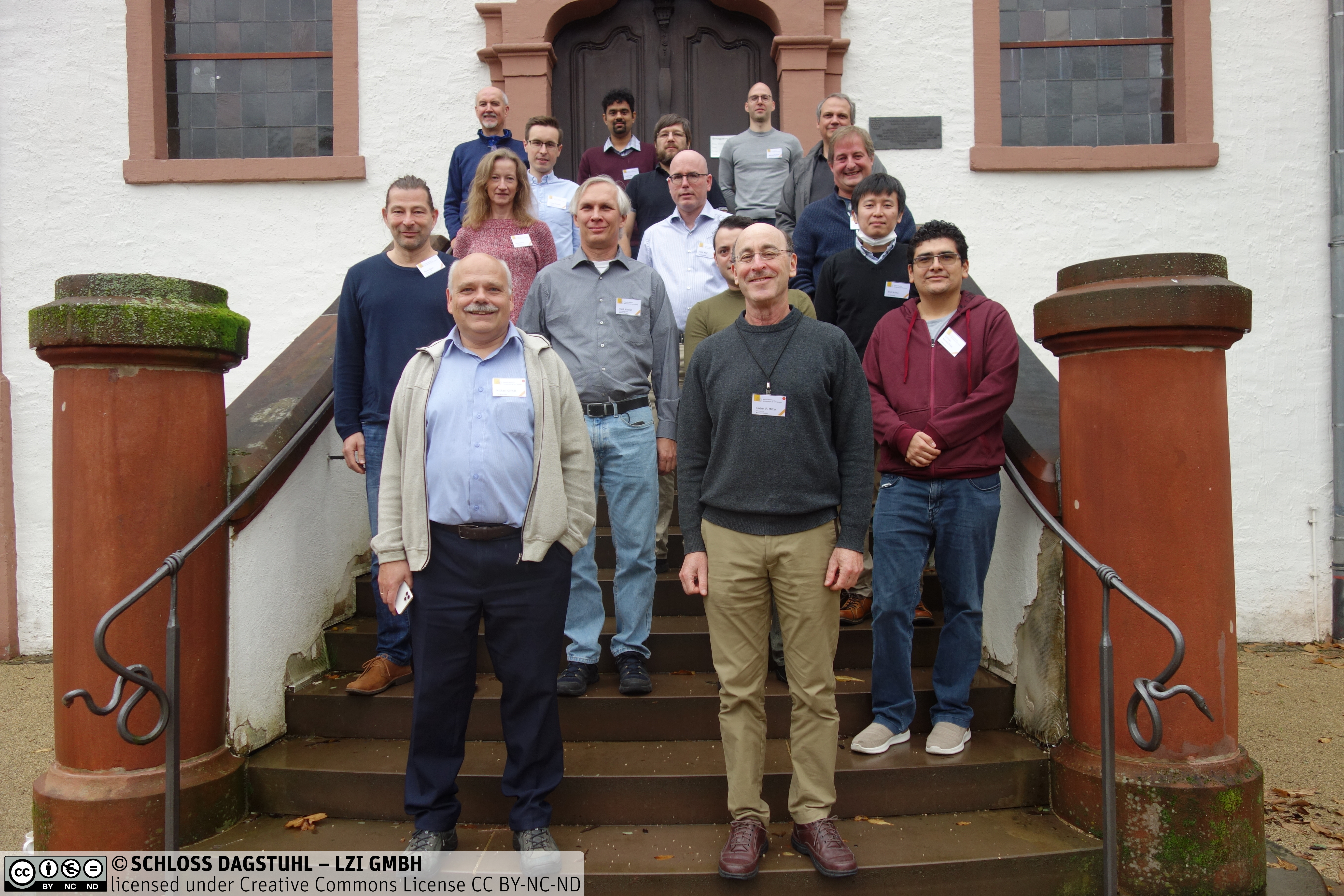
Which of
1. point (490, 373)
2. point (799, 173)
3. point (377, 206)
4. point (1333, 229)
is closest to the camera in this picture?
point (490, 373)

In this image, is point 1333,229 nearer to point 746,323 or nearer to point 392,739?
point 746,323

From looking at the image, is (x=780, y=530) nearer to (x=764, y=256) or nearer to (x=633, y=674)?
(x=764, y=256)

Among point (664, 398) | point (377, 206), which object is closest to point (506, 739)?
point (664, 398)

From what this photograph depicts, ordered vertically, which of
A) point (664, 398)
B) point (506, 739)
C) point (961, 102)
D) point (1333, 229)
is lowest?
point (506, 739)

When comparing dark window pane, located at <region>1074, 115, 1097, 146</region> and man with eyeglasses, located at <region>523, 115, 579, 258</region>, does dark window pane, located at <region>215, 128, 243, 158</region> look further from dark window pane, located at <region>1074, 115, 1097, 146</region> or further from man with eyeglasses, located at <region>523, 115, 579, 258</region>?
dark window pane, located at <region>1074, 115, 1097, 146</region>

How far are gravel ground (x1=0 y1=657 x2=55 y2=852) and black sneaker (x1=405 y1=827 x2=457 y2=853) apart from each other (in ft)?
6.15

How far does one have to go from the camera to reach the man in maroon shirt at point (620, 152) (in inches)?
247

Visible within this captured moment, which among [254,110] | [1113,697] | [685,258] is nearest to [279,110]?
[254,110]

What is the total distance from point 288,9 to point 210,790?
6185 mm

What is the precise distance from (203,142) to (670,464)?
5.46m

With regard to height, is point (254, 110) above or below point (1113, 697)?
above

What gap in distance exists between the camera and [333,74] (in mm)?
6953

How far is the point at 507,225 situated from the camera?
4.68 m

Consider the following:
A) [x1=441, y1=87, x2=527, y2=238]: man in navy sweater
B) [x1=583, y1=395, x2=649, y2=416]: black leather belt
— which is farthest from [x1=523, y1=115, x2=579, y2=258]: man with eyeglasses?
[x1=583, y1=395, x2=649, y2=416]: black leather belt
